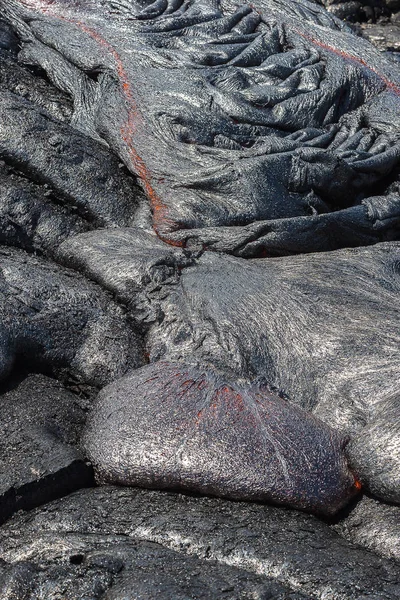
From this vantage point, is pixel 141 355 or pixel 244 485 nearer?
pixel 244 485

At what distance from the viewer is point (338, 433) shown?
10.1 ft

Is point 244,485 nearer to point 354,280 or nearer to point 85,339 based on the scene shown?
point 85,339

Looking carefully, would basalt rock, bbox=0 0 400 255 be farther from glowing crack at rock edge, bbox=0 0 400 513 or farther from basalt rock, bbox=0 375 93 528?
basalt rock, bbox=0 375 93 528

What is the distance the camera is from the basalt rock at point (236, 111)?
4.04 metres

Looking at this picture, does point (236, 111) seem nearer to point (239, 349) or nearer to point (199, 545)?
point (239, 349)

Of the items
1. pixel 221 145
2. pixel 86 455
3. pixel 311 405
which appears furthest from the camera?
pixel 221 145

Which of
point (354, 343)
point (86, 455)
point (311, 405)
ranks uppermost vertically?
point (354, 343)

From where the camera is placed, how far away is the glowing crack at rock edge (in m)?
2.86

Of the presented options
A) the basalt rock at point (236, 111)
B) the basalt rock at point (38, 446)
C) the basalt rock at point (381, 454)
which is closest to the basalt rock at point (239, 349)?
the basalt rock at point (381, 454)

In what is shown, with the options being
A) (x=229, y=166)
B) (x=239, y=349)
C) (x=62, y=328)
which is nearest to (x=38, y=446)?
(x=62, y=328)

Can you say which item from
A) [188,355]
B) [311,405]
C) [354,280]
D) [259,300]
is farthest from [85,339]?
[354,280]

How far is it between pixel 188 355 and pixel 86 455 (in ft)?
1.95

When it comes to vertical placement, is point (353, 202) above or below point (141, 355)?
above

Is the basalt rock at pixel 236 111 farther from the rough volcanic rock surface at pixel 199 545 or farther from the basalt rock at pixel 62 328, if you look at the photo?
the rough volcanic rock surface at pixel 199 545
